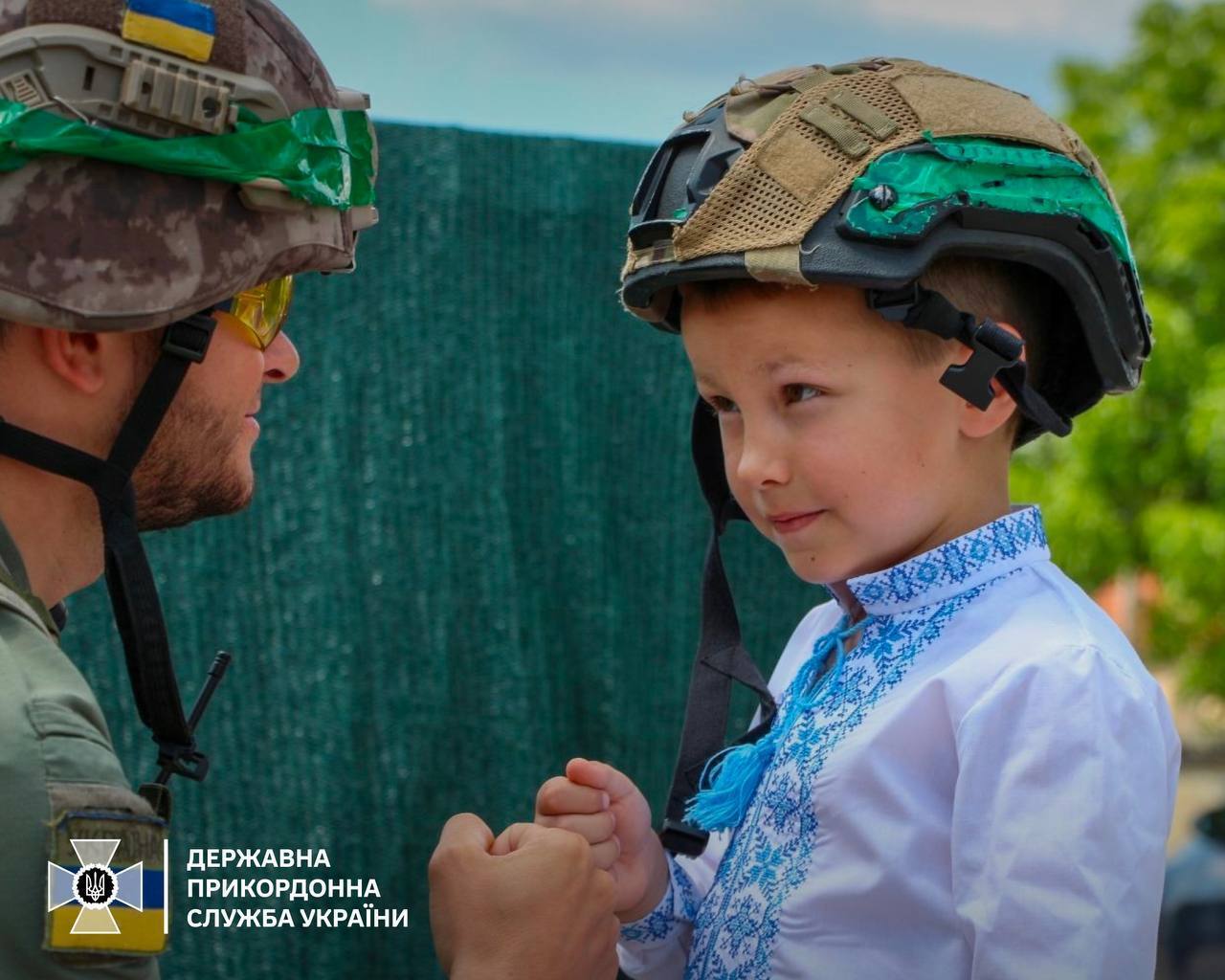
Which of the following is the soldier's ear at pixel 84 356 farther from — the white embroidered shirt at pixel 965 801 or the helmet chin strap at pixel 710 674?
the white embroidered shirt at pixel 965 801

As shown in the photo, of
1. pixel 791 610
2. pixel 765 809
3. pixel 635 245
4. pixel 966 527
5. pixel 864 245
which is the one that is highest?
pixel 791 610

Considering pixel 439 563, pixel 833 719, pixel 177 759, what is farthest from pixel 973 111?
pixel 439 563

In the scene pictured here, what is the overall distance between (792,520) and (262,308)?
0.88 meters

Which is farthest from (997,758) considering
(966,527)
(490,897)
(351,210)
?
(351,210)

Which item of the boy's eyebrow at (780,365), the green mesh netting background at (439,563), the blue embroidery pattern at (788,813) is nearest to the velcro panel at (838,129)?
the boy's eyebrow at (780,365)

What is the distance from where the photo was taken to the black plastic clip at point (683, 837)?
2.35 metres

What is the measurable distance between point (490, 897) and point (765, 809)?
47 cm

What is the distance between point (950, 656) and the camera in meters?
2.12

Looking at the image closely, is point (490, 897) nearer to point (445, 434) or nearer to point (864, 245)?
point (864, 245)

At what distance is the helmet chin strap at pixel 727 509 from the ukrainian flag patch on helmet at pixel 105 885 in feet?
2.85

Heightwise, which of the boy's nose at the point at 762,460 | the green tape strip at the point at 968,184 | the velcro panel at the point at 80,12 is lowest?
the boy's nose at the point at 762,460

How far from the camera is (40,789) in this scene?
5.28 feet

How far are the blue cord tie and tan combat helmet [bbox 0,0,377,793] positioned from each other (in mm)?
804

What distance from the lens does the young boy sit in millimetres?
1896
